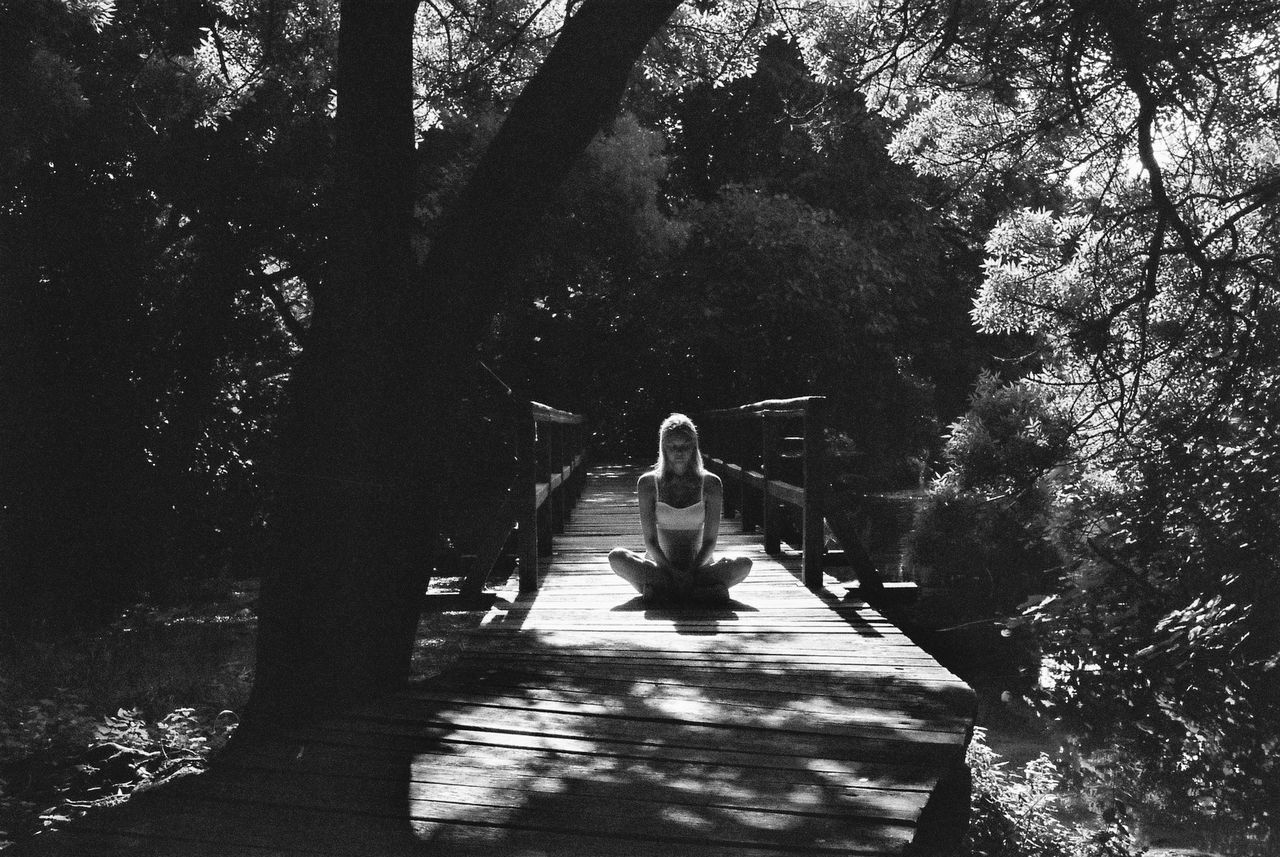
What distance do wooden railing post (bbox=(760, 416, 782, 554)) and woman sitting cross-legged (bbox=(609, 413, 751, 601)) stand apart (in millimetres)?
1819

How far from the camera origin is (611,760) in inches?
161

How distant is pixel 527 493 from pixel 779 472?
7.87 feet

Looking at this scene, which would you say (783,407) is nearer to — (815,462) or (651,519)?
(815,462)

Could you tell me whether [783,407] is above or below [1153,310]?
below

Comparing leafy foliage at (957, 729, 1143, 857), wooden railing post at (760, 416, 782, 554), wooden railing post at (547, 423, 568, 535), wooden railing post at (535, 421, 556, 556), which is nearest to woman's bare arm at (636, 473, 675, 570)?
wooden railing post at (535, 421, 556, 556)

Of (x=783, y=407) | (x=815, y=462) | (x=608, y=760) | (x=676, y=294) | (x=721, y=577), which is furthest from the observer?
(x=676, y=294)

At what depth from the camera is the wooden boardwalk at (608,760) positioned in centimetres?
342

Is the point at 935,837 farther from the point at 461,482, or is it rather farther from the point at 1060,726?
the point at 461,482

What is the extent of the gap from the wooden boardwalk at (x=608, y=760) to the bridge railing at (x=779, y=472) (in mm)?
1345

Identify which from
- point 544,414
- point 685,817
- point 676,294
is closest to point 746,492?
point 544,414

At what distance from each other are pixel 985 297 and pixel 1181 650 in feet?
8.65

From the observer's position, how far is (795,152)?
21.8m

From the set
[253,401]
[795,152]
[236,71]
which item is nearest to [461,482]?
[253,401]

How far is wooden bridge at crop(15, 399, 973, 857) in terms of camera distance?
3420 millimetres
